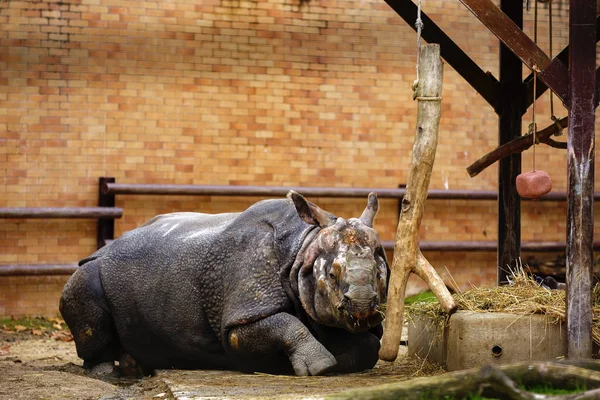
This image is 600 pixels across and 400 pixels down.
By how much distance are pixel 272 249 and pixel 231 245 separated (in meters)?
0.42

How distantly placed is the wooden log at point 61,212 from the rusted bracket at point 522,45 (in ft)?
25.4

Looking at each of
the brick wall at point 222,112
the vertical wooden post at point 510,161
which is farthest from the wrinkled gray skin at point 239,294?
the brick wall at point 222,112

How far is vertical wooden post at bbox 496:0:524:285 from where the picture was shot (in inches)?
394

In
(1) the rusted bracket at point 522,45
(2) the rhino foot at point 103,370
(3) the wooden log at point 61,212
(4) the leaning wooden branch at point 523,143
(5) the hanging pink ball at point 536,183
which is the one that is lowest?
(2) the rhino foot at point 103,370

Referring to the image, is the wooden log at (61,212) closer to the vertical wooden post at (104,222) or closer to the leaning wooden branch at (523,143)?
the vertical wooden post at (104,222)

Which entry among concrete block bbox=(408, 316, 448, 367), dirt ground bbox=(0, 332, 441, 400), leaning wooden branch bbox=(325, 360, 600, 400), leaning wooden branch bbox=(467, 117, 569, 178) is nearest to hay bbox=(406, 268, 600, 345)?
concrete block bbox=(408, 316, 448, 367)

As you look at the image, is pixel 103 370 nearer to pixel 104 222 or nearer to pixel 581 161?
pixel 581 161

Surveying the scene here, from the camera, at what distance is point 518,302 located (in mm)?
7742

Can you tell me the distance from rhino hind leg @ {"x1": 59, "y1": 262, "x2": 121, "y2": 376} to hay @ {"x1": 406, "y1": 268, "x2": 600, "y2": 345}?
2.70 meters

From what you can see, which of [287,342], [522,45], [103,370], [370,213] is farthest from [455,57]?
[103,370]

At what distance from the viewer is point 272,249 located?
8.34m

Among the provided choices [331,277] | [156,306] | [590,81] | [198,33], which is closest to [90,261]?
[156,306]

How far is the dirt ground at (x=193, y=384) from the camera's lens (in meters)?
6.75

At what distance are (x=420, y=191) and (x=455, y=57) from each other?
2779 mm
